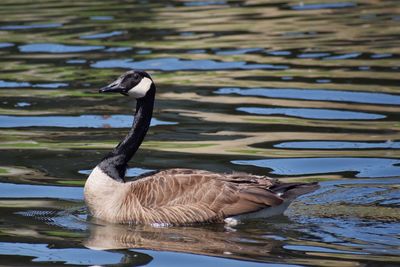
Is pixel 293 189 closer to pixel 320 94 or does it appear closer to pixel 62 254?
pixel 62 254

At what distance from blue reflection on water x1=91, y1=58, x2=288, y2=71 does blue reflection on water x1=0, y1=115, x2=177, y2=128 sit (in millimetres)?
3688

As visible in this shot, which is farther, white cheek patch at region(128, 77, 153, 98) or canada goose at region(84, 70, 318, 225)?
white cheek patch at region(128, 77, 153, 98)

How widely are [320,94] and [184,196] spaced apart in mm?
6471

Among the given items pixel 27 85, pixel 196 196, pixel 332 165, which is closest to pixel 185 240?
pixel 196 196

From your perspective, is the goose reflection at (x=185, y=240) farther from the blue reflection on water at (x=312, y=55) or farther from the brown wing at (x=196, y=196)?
the blue reflection on water at (x=312, y=55)

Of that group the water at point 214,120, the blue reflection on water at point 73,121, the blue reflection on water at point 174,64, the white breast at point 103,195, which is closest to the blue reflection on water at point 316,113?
the water at point 214,120

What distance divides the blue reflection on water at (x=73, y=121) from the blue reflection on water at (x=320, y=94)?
2.10 meters

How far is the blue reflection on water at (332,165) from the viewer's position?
1249 cm

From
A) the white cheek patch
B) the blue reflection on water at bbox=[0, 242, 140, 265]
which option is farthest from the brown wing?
the blue reflection on water at bbox=[0, 242, 140, 265]

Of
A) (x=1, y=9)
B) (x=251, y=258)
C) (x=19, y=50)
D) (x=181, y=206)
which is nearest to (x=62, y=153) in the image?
(x=181, y=206)

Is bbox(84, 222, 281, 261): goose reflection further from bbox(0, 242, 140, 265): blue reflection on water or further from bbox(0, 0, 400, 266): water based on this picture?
bbox(0, 242, 140, 265): blue reflection on water

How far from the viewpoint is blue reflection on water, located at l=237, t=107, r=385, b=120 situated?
15.5 metres

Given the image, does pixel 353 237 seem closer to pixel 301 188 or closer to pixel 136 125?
pixel 301 188

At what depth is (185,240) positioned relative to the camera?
1028 cm
